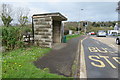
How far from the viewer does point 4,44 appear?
23.9 ft

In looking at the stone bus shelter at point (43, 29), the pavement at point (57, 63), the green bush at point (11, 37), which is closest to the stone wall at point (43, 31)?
the stone bus shelter at point (43, 29)

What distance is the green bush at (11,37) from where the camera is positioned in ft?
23.2

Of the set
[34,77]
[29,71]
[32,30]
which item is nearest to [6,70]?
[29,71]

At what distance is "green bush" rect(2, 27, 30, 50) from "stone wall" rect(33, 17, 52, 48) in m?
1.53

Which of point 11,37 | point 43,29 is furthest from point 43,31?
point 11,37

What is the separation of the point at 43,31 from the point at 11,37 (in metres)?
2.75

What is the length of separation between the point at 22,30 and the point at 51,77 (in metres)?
5.92

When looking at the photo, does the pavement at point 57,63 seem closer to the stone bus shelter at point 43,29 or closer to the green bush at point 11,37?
the stone bus shelter at point 43,29

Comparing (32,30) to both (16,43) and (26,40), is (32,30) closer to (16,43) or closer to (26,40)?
(26,40)

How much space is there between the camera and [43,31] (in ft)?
29.6

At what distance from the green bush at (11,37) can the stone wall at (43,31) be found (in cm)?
153

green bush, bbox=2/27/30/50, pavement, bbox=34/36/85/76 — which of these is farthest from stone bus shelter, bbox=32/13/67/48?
pavement, bbox=34/36/85/76

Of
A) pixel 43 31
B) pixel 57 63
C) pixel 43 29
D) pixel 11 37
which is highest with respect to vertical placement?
pixel 43 29

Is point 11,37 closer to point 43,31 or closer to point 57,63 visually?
point 43,31
